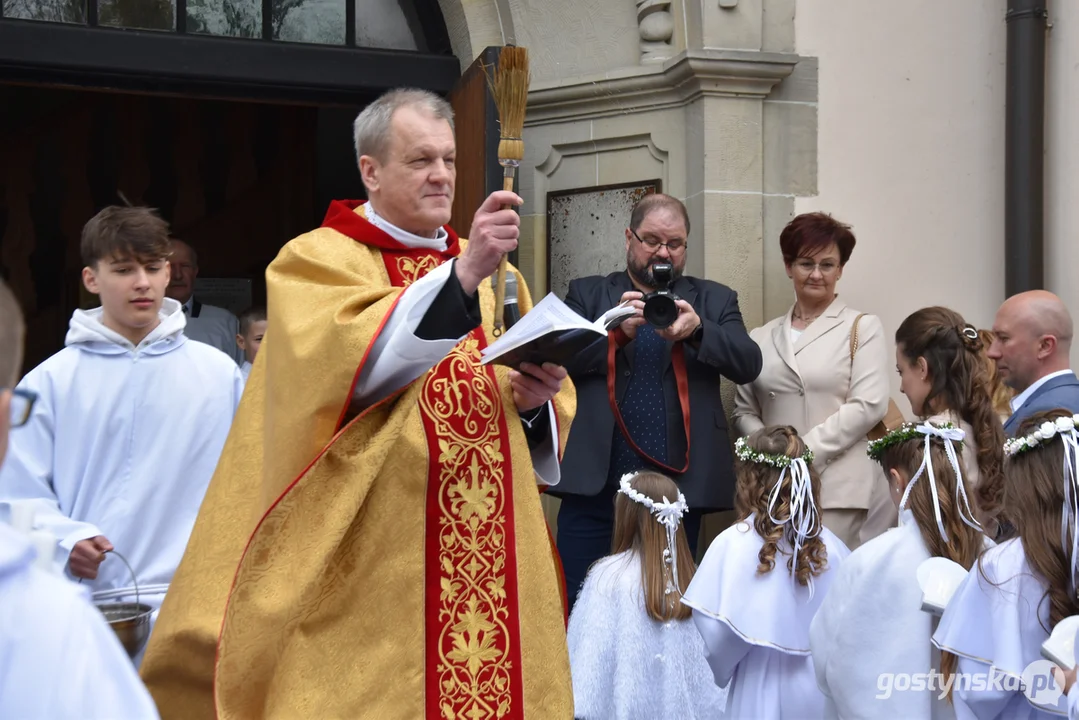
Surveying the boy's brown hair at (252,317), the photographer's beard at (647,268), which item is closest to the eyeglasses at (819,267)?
the photographer's beard at (647,268)

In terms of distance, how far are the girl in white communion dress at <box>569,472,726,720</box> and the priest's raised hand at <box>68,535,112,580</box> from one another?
1.56 metres

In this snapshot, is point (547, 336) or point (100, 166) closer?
point (547, 336)

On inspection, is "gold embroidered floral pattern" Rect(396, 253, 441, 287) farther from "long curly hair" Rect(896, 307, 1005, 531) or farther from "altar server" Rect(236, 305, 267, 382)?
"altar server" Rect(236, 305, 267, 382)

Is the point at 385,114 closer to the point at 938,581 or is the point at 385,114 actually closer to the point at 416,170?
the point at 416,170

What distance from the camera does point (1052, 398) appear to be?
444 cm

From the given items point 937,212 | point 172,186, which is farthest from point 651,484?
point 172,186

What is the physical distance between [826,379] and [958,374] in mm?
1123

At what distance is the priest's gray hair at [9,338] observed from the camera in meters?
1.53

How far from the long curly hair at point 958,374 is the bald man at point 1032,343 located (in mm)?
213

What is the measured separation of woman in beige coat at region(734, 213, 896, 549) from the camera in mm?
5453

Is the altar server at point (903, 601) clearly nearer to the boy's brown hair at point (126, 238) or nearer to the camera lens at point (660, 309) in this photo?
the camera lens at point (660, 309)

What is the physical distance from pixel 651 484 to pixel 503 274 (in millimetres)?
1697

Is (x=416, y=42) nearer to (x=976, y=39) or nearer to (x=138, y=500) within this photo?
(x=976, y=39)

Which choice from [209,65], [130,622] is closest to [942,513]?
[130,622]
